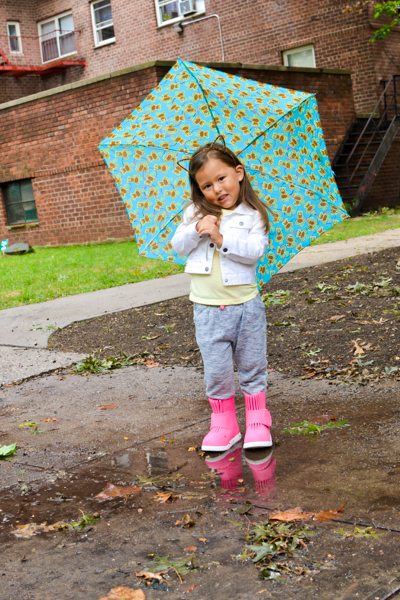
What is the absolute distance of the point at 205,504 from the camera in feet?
10.5

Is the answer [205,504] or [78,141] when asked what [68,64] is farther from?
[205,504]

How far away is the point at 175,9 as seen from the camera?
86.3ft

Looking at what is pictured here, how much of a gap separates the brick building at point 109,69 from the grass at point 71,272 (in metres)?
3.00

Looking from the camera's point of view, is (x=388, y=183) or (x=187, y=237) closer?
(x=187, y=237)

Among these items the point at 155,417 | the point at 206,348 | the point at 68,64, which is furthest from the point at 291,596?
the point at 68,64

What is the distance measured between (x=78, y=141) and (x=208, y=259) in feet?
48.8

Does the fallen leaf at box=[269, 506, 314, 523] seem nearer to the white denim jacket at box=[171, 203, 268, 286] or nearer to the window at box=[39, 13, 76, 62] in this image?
the white denim jacket at box=[171, 203, 268, 286]

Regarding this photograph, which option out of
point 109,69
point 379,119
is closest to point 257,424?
point 379,119

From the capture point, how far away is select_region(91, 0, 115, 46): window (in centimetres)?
2888

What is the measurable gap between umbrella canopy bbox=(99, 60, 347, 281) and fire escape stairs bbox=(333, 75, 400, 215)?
47.5 feet

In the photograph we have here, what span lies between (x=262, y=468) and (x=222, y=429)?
17.0 inches

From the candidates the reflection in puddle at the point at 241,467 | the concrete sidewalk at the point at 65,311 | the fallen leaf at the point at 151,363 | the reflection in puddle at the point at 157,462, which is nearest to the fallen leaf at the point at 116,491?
the reflection in puddle at the point at 157,462

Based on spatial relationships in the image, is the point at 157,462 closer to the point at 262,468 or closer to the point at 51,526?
the point at 262,468

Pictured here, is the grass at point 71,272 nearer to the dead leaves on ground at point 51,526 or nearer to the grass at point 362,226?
the grass at point 362,226
